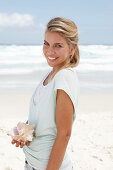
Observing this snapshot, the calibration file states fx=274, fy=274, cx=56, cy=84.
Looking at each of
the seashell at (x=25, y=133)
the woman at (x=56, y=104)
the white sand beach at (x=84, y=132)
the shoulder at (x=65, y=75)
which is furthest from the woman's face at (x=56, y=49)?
the white sand beach at (x=84, y=132)

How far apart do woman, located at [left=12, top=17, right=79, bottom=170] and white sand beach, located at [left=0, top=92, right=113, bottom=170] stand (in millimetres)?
1964

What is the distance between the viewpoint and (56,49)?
1594 millimetres

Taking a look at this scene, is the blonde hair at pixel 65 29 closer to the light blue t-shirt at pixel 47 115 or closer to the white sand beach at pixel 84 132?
the light blue t-shirt at pixel 47 115

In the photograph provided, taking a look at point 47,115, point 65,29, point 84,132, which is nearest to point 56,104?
point 47,115

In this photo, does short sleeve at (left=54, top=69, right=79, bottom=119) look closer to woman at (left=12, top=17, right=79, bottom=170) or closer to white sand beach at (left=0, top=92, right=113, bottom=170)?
woman at (left=12, top=17, right=79, bottom=170)

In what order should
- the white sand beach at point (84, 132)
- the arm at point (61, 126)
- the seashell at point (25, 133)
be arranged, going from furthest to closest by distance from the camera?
the white sand beach at point (84, 132) < the seashell at point (25, 133) < the arm at point (61, 126)

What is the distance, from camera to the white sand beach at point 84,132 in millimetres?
3855

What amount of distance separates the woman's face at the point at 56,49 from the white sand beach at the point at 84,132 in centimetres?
218

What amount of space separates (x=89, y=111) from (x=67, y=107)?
5.58 meters

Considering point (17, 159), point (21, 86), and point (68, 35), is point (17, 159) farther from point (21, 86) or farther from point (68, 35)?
A: point (21, 86)

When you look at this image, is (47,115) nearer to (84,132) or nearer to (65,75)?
(65,75)

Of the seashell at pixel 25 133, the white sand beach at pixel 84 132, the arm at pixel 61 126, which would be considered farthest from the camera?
the white sand beach at pixel 84 132

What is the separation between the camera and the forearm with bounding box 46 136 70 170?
4.81 feet

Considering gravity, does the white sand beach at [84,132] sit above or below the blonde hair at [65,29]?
below
